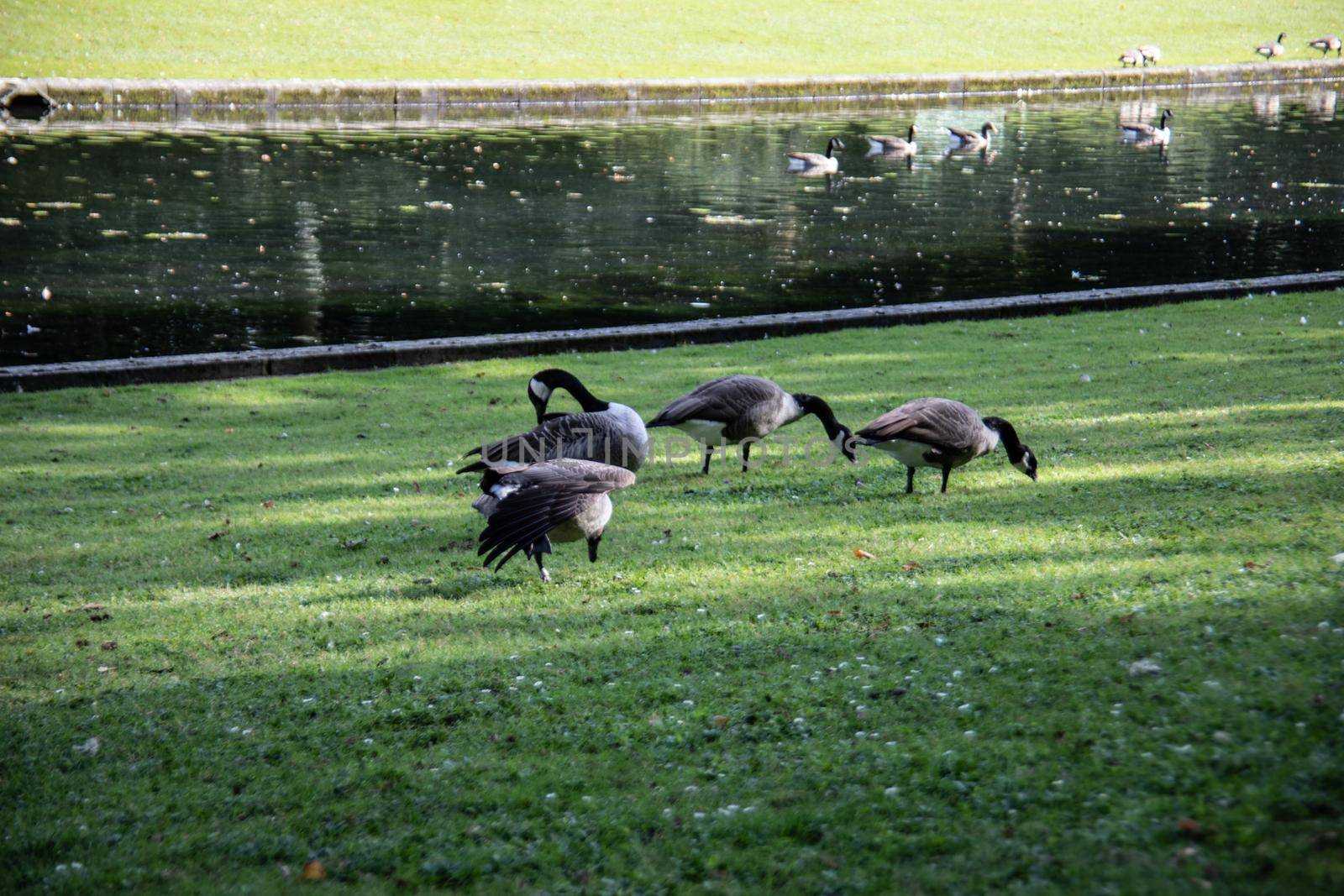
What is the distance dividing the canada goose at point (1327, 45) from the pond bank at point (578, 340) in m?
52.8

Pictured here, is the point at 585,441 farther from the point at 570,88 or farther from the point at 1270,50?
the point at 1270,50

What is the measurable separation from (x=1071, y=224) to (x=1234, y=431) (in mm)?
15621

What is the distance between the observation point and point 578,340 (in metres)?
14.1

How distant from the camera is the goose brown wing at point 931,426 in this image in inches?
306

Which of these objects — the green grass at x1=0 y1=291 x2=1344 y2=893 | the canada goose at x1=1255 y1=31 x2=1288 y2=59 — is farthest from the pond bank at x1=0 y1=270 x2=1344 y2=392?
the canada goose at x1=1255 y1=31 x2=1288 y2=59

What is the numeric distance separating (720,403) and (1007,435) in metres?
1.92

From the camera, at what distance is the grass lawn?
4503 cm

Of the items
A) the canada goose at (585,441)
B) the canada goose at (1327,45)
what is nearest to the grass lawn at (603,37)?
the canada goose at (1327,45)

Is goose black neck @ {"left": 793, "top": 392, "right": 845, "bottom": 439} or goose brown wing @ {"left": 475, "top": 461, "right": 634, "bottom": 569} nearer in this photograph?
goose brown wing @ {"left": 475, "top": 461, "right": 634, "bottom": 569}

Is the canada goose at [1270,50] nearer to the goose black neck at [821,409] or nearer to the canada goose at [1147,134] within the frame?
the canada goose at [1147,134]

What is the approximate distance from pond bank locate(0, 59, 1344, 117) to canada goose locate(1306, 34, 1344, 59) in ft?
27.9

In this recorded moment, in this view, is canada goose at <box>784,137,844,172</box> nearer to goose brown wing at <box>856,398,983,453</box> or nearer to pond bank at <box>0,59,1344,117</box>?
pond bank at <box>0,59,1344,117</box>

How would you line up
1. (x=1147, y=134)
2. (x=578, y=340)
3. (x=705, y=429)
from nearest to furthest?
(x=705, y=429) < (x=578, y=340) < (x=1147, y=134)

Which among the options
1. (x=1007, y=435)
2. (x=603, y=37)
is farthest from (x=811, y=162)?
(x=603, y=37)
